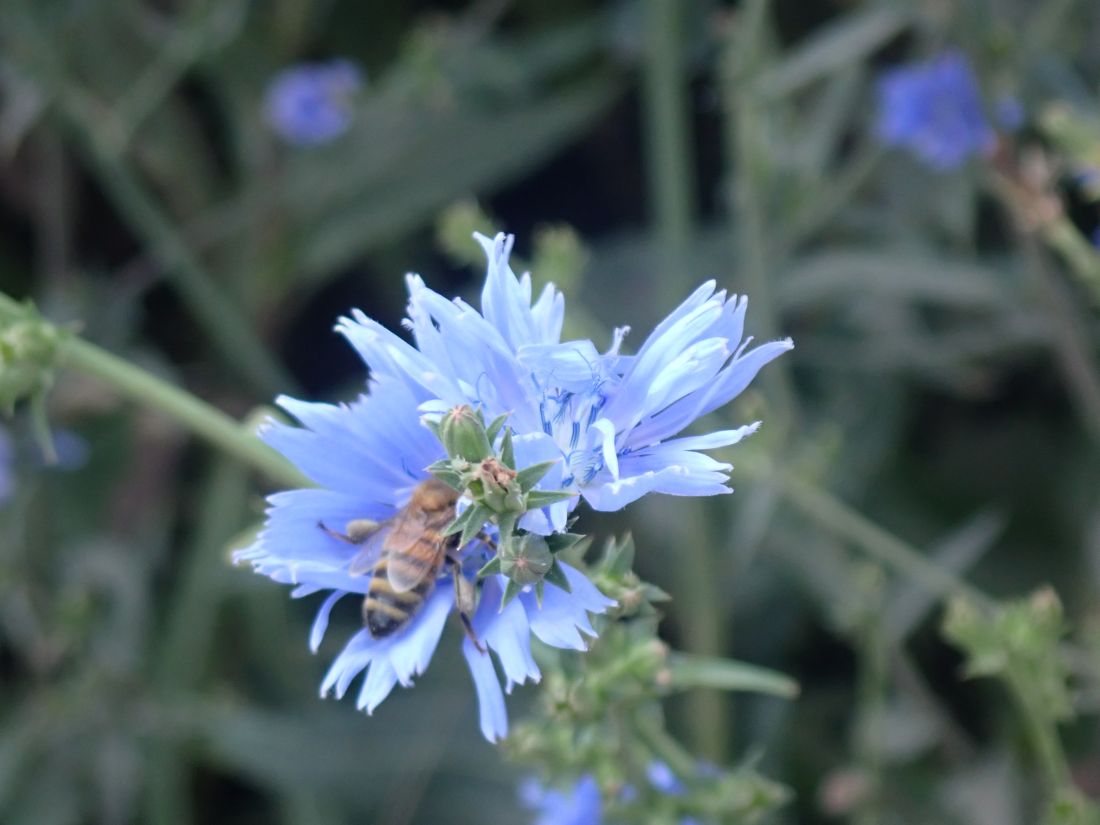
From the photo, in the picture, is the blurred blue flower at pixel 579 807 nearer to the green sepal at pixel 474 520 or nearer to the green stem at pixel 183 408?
the green stem at pixel 183 408

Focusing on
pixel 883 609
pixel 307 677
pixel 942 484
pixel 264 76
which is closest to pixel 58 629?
pixel 307 677

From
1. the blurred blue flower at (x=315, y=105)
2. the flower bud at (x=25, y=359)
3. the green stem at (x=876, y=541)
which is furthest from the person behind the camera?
the blurred blue flower at (x=315, y=105)

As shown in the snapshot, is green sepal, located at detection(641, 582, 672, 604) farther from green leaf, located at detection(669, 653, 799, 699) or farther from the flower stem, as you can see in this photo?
the flower stem

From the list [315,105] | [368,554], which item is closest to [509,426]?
[368,554]

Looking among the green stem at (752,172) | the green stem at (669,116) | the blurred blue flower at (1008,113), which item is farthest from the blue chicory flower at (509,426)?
the blurred blue flower at (1008,113)

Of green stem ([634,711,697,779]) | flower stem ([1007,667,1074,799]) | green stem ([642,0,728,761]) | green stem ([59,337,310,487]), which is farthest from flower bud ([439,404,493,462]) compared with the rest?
green stem ([642,0,728,761])

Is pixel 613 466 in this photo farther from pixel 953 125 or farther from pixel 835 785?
pixel 953 125
